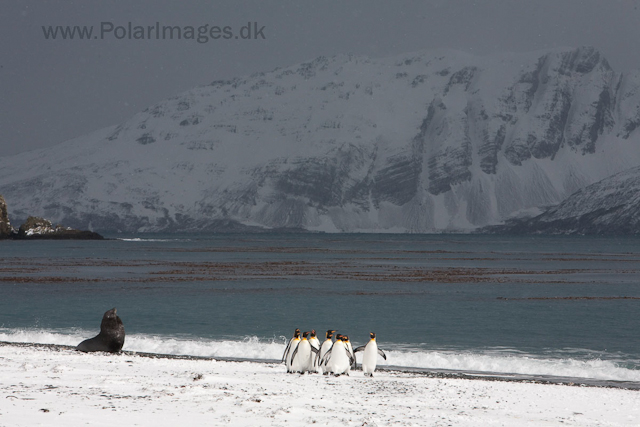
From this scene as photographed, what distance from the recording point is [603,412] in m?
14.9

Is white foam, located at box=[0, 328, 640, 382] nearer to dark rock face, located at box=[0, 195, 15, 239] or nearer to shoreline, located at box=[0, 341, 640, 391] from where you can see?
shoreline, located at box=[0, 341, 640, 391]

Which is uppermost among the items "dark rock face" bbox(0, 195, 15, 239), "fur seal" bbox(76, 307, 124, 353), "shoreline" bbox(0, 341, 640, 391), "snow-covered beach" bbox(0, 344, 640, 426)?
"dark rock face" bbox(0, 195, 15, 239)

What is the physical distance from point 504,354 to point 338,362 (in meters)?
9.70

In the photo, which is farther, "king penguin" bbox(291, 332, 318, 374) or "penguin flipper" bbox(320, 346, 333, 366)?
"king penguin" bbox(291, 332, 318, 374)

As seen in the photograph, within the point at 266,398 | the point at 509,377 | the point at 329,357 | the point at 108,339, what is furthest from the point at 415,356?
the point at 266,398

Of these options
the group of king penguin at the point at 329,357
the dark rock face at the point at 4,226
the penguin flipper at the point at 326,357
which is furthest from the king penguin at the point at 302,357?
the dark rock face at the point at 4,226

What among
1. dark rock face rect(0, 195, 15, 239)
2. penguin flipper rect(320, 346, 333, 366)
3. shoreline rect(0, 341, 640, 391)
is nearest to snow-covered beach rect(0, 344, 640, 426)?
penguin flipper rect(320, 346, 333, 366)

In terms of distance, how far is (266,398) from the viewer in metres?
15.0

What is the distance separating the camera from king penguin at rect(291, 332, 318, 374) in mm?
19672

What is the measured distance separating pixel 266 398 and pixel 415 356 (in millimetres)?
11643

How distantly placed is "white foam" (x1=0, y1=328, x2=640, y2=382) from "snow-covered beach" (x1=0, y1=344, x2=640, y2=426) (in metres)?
4.38

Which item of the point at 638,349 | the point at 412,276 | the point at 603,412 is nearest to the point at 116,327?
the point at 603,412

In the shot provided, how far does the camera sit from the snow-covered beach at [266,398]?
12.9 m

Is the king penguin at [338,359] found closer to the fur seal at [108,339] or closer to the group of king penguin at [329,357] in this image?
the group of king penguin at [329,357]
